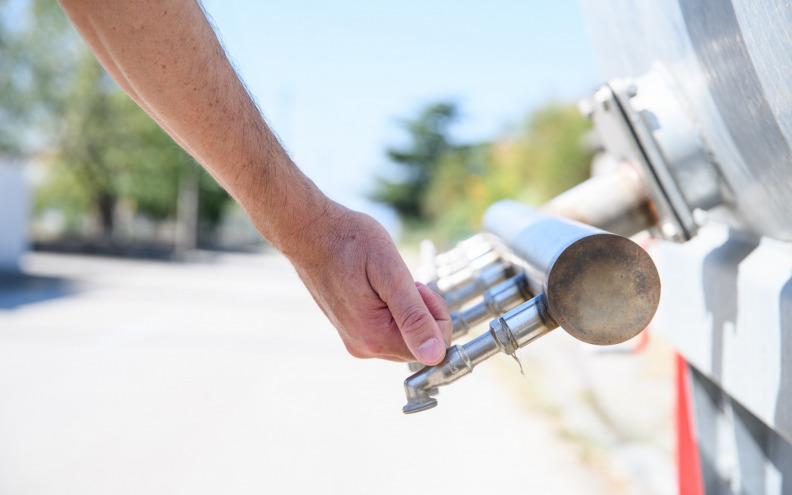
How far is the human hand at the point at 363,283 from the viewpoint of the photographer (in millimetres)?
1025

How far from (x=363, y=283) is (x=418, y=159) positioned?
6147 cm

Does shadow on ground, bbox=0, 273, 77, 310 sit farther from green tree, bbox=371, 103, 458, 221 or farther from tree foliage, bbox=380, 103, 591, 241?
green tree, bbox=371, 103, 458, 221

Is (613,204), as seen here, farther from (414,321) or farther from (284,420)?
(284,420)

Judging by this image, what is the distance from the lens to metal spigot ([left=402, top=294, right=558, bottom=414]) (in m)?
0.84

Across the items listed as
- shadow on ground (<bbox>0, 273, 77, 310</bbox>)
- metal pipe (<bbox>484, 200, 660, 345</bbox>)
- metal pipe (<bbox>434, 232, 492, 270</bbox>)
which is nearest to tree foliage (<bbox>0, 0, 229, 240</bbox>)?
shadow on ground (<bbox>0, 273, 77, 310</bbox>)

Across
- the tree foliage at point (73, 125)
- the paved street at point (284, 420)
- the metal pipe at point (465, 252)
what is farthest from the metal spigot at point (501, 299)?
the tree foliage at point (73, 125)

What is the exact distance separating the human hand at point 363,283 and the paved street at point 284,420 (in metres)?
1.26

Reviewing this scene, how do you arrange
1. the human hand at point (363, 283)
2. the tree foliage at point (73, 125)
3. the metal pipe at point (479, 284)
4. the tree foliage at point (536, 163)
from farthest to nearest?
the tree foliage at point (73, 125) → the tree foliage at point (536, 163) → the metal pipe at point (479, 284) → the human hand at point (363, 283)

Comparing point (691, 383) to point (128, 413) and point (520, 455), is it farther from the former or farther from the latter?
point (128, 413)

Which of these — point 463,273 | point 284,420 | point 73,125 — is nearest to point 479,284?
point 463,273

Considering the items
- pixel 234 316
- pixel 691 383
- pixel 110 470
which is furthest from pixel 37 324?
pixel 691 383

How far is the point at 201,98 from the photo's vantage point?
0.96m

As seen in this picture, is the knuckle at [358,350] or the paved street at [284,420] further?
the paved street at [284,420]

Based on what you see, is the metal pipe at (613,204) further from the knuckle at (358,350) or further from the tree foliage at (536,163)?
the tree foliage at (536,163)
